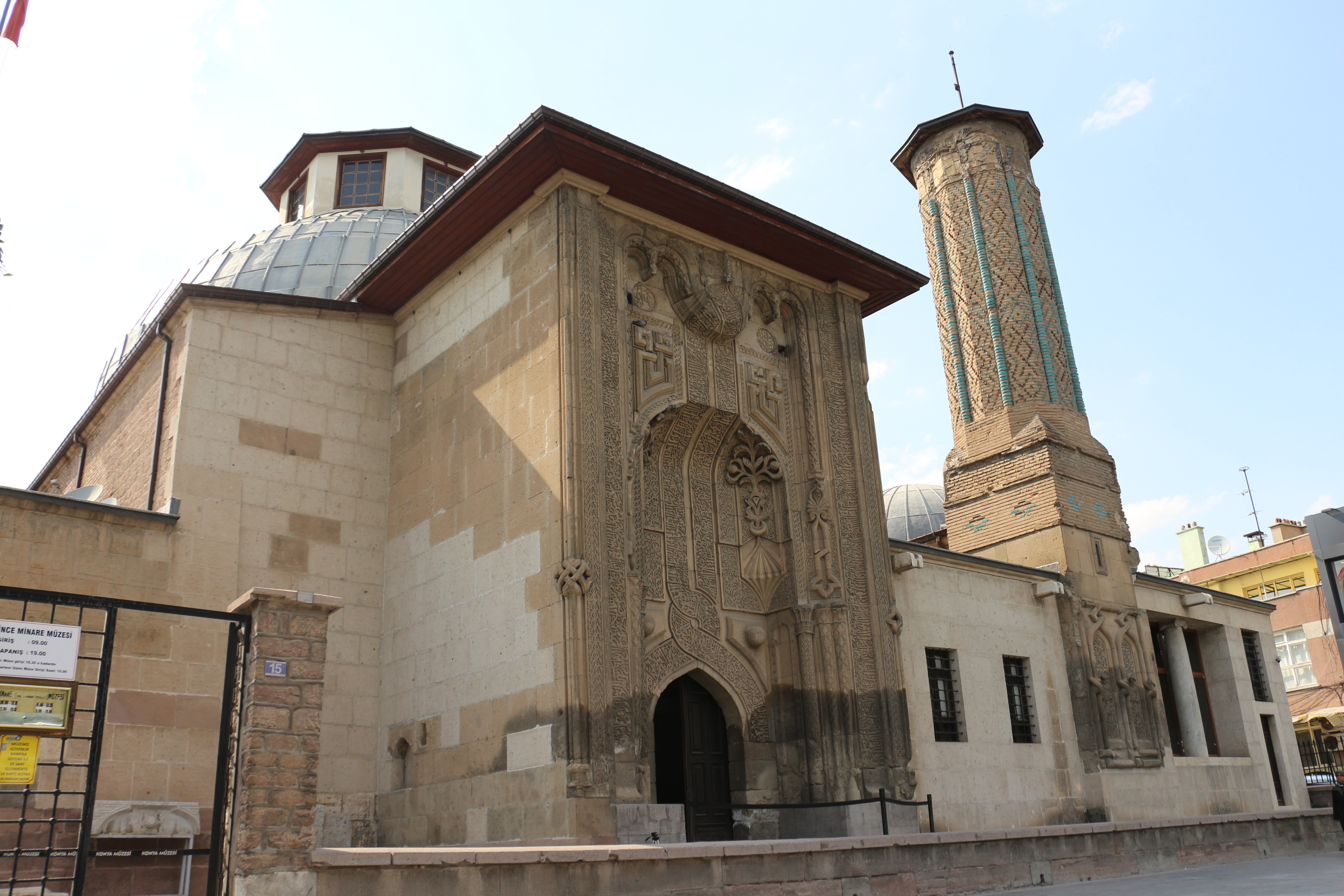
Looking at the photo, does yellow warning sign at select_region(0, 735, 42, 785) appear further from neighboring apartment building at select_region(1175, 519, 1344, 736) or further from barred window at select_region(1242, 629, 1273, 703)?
neighboring apartment building at select_region(1175, 519, 1344, 736)

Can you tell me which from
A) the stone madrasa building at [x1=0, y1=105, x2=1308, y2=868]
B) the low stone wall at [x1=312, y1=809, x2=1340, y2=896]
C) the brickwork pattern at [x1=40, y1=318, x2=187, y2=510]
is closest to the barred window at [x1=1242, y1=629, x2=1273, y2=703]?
the stone madrasa building at [x1=0, y1=105, x2=1308, y2=868]

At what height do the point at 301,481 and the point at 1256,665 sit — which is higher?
the point at 301,481

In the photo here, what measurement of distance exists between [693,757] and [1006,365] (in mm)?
8852

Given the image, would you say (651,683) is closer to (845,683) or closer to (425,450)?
(845,683)

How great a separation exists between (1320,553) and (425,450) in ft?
30.8

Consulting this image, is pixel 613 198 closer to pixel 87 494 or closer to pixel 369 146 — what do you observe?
pixel 87 494

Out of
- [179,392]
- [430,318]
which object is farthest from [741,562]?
[179,392]

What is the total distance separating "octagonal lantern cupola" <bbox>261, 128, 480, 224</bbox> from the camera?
69.2 feet

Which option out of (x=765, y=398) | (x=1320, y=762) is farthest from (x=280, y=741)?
(x=1320, y=762)

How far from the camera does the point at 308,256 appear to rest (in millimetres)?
17938

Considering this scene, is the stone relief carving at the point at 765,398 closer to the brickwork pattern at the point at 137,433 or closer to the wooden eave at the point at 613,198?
the wooden eave at the point at 613,198

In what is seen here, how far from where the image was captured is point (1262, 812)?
14.0 metres

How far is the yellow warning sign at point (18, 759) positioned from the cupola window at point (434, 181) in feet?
55.5

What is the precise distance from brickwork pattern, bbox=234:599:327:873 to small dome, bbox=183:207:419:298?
36.4 ft
